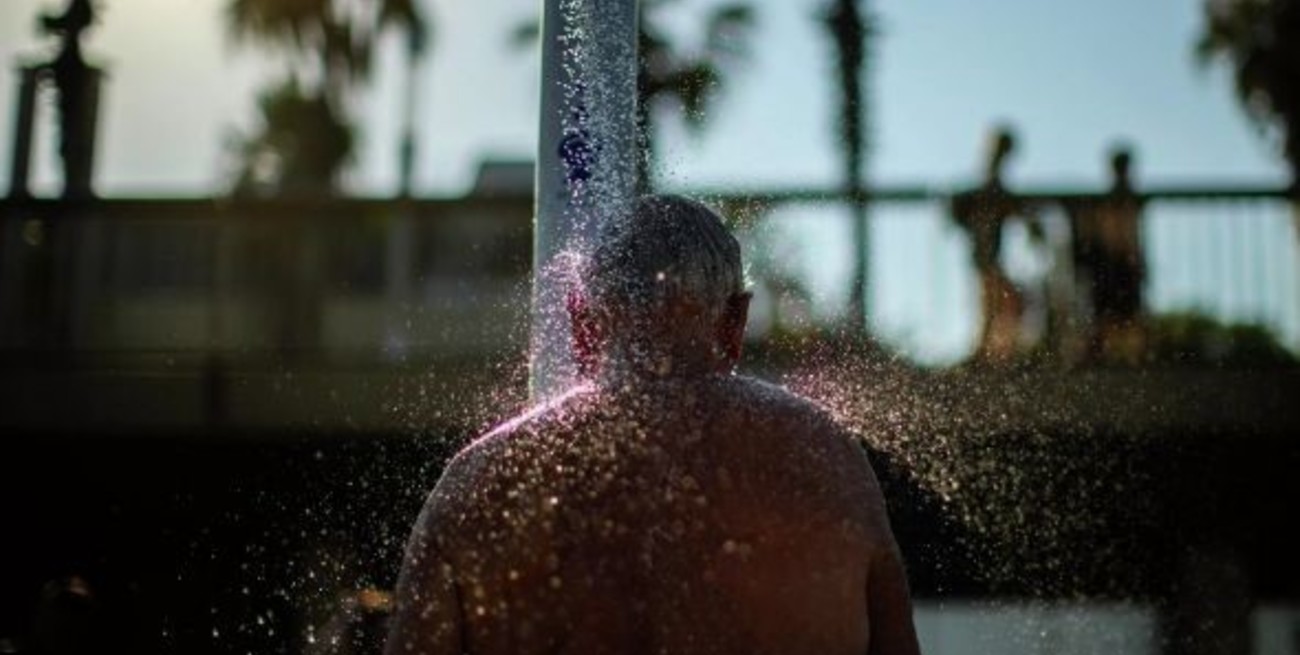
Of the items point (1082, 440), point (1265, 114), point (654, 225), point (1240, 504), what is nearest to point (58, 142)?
point (1082, 440)

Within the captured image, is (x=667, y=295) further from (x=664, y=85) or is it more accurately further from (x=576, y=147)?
(x=664, y=85)

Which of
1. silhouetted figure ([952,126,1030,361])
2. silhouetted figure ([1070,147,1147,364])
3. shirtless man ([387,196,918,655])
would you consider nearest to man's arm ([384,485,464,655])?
shirtless man ([387,196,918,655])

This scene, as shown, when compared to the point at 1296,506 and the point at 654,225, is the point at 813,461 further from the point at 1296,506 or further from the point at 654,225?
the point at 1296,506

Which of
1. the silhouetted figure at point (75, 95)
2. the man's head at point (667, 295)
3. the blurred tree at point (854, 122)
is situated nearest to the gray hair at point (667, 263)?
the man's head at point (667, 295)

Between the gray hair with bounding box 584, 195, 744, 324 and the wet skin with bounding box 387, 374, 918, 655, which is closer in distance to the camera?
the wet skin with bounding box 387, 374, 918, 655

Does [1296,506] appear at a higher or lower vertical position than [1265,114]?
lower

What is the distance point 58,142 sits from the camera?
33.8 feet

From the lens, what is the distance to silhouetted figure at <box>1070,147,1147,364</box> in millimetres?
8289

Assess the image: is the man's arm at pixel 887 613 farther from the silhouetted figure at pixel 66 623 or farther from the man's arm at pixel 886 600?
the silhouetted figure at pixel 66 623

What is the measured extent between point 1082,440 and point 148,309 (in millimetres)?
6110

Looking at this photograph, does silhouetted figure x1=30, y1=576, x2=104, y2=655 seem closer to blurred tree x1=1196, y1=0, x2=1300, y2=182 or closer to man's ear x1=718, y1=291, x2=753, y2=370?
man's ear x1=718, y1=291, x2=753, y2=370

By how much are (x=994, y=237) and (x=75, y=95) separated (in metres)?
6.40

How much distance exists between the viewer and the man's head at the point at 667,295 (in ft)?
7.11

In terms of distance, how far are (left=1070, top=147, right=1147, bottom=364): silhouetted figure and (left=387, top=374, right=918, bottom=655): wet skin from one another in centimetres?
654
